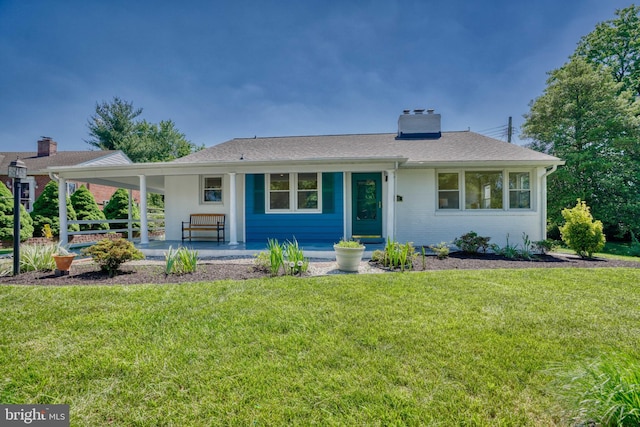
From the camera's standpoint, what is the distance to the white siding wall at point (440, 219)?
345 inches

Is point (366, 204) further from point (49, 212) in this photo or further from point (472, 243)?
point (49, 212)

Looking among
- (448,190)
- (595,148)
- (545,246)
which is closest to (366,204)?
(448,190)

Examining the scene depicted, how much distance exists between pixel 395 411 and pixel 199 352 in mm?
1738

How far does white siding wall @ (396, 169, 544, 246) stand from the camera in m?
8.77

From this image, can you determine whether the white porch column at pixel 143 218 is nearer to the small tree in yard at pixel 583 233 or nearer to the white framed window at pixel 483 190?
the white framed window at pixel 483 190

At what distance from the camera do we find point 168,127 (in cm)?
3006

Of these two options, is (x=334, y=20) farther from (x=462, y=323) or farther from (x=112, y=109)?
(x=112, y=109)

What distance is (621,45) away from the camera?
17375mm

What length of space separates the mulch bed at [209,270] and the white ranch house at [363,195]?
2.13 m

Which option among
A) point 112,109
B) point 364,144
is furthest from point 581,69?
point 112,109

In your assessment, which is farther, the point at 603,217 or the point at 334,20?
the point at 603,217

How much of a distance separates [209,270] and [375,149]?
Answer: 772 centimetres

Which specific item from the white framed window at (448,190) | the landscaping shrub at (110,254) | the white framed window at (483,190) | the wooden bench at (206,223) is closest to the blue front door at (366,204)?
the white framed window at (448,190)

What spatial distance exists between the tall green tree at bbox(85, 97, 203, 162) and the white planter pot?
1095 inches
